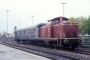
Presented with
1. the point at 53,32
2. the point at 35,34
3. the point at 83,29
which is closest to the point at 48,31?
the point at 53,32

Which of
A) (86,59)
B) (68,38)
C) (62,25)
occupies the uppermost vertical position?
(62,25)

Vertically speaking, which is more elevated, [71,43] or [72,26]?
[72,26]

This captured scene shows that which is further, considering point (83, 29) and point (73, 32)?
point (83, 29)

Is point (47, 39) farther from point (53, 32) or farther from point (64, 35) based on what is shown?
point (64, 35)

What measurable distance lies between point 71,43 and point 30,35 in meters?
14.6

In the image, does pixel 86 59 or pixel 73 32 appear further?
pixel 73 32

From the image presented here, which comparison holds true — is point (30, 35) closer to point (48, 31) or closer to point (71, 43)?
point (48, 31)

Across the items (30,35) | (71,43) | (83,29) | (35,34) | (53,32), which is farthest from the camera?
(83,29)

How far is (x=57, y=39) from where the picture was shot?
Answer: 2262cm

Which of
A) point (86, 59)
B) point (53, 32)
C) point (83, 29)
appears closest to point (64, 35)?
point (53, 32)

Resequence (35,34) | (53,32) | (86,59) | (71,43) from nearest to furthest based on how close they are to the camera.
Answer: (86,59) → (71,43) → (53,32) → (35,34)

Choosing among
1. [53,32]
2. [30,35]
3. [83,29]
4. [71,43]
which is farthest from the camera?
[83,29]

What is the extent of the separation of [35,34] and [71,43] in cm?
1090

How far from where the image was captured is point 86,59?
13.6 meters
